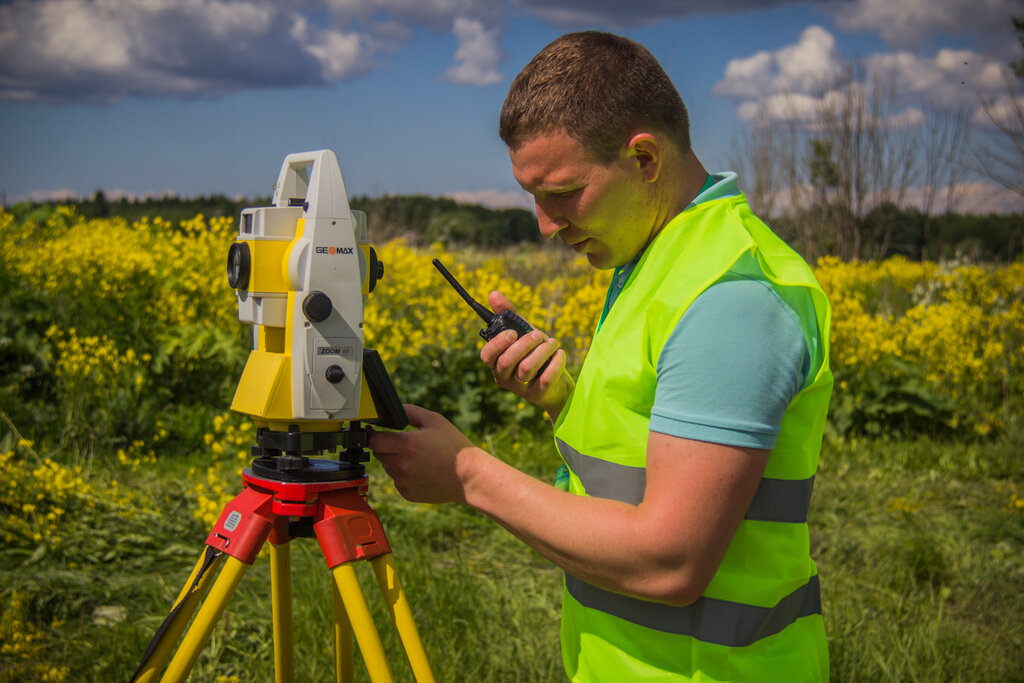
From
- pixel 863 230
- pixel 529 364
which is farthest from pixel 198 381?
pixel 863 230

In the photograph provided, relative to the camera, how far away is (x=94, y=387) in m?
5.12

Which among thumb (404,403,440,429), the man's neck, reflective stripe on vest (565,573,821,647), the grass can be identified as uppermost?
the man's neck

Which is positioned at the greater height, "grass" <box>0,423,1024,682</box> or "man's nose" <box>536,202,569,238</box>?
"man's nose" <box>536,202,569,238</box>

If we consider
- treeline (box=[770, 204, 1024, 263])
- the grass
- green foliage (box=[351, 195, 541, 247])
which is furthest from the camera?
treeline (box=[770, 204, 1024, 263])

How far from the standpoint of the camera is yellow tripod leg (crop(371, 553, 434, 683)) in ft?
4.80

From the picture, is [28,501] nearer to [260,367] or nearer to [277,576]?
[277,576]

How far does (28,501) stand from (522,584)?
238 centimetres

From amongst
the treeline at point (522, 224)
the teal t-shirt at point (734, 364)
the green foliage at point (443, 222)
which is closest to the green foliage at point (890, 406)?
the treeline at point (522, 224)

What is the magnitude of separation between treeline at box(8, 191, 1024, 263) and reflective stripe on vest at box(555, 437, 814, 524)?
3710 mm

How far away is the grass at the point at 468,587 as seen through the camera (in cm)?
282

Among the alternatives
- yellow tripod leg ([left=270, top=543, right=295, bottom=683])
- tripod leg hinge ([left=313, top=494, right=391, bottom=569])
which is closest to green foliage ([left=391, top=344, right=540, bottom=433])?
yellow tripod leg ([left=270, top=543, right=295, bottom=683])

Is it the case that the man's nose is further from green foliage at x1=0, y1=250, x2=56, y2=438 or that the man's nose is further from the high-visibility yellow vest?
green foliage at x1=0, y1=250, x2=56, y2=438

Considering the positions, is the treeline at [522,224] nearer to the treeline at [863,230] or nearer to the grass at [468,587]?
the treeline at [863,230]

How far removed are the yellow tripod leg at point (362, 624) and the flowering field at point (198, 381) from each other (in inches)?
89.6
